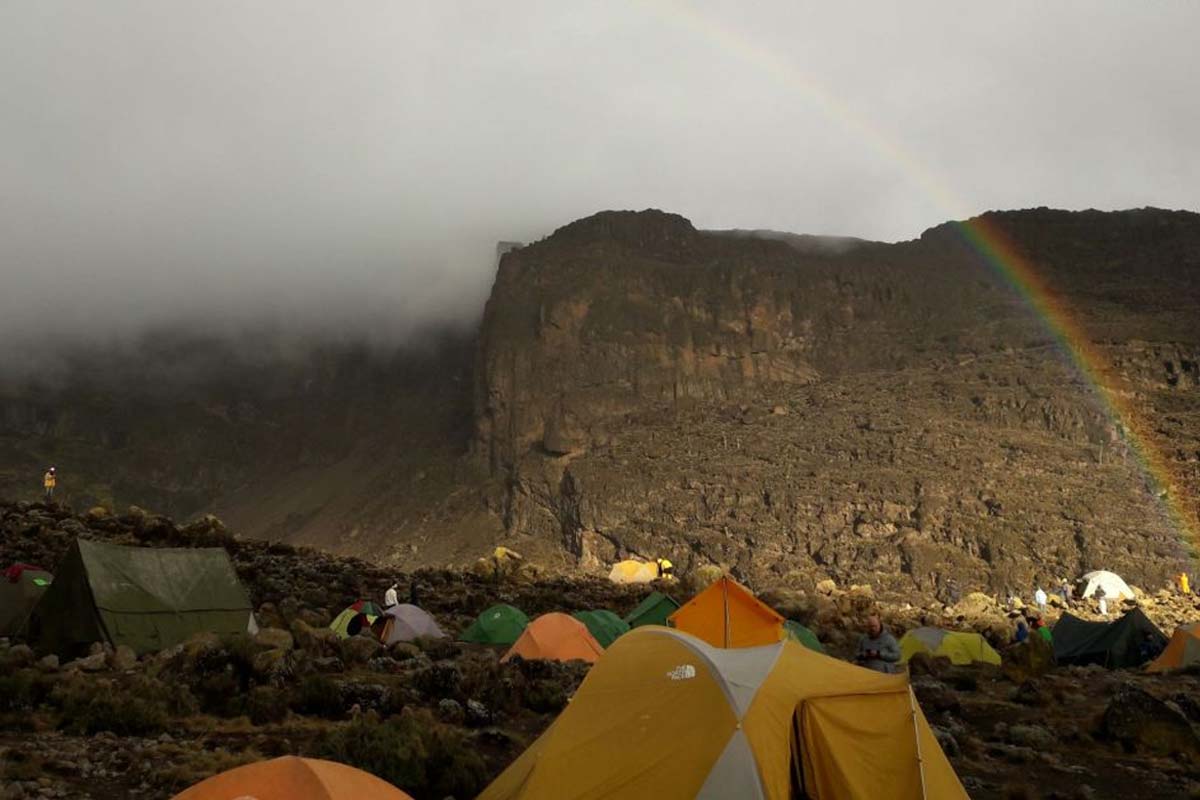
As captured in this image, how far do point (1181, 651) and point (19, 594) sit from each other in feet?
75.5

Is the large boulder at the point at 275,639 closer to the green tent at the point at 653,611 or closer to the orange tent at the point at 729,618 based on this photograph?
the orange tent at the point at 729,618

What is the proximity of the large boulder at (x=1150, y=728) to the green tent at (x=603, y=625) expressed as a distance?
10700 mm

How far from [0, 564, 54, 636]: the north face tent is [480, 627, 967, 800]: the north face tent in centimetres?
1265

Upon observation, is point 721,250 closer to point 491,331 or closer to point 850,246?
point 850,246

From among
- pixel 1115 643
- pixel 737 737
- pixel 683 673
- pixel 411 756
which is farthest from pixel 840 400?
pixel 737 737

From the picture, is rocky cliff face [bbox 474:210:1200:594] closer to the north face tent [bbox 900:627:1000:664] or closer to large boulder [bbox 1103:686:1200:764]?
the north face tent [bbox 900:627:1000:664]

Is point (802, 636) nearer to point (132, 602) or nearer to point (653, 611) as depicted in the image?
point (653, 611)

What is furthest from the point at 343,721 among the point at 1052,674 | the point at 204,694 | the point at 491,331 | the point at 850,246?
the point at 850,246

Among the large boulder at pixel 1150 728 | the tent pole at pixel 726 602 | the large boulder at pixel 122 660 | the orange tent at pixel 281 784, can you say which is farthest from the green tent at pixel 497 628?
the orange tent at pixel 281 784

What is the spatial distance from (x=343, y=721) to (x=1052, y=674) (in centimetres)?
1419

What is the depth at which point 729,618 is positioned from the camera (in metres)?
21.1

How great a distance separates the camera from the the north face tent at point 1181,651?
20.7 meters

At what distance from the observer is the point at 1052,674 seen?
19297 mm

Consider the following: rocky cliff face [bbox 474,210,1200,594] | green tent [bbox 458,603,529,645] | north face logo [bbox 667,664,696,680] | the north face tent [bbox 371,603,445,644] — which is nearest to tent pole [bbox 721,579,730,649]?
green tent [bbox 458,603,529,645]
